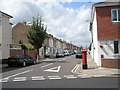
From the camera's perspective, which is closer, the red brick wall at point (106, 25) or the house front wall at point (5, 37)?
the red brick wall at point (106, 25)

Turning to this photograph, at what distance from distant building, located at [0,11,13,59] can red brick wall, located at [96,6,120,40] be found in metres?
13.9

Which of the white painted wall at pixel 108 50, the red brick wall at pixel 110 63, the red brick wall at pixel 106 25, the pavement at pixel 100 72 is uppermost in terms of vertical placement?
the red brick wall at pixel 106 25

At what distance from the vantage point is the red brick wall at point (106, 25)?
1706cm

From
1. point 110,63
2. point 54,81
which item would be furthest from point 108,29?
point 54,81

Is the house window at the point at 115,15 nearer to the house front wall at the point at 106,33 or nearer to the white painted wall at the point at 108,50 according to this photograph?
the house front wall at the point at 106,33

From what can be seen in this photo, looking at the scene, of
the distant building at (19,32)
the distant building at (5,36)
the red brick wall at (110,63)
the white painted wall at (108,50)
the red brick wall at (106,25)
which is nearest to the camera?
the red brick wall at (110,63)

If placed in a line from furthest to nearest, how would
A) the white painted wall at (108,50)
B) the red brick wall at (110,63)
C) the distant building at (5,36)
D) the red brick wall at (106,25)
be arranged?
the distant building at (5,36)
the red brick wall at (106,25)
the white painted wall at (108,50)
the red brick wall at (110,63)

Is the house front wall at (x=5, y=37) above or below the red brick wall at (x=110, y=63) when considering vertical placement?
above

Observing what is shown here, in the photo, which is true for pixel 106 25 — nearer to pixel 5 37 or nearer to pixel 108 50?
pixel 108 50

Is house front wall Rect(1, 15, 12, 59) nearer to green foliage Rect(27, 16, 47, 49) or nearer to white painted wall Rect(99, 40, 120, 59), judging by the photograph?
green foliage Rect(27, 16, 47, 49)

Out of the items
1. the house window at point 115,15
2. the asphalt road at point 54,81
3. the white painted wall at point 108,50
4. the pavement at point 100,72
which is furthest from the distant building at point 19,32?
the asphalt road at point 54,81

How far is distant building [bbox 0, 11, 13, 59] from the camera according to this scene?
24297 millimetres

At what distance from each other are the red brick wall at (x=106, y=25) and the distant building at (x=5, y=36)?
45.7 ft

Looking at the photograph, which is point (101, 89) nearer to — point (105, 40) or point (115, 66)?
point (115, 66)
